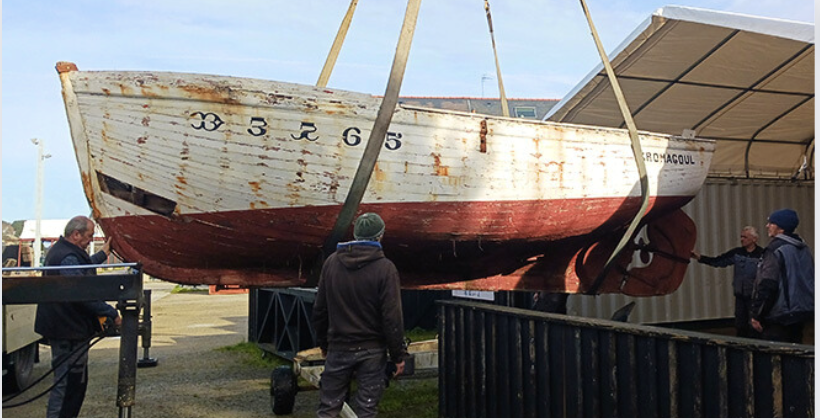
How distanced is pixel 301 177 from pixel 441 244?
118 cm

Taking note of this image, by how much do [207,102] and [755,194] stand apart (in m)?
7.38

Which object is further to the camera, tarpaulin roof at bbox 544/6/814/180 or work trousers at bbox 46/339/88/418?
tarpaulin roof at bbox 544/6/814/180

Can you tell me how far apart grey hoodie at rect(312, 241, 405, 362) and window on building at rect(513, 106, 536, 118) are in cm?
2151

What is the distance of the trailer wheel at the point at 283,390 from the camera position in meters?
5.95

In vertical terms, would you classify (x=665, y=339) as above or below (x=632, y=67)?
below

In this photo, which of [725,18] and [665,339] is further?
[725,18]

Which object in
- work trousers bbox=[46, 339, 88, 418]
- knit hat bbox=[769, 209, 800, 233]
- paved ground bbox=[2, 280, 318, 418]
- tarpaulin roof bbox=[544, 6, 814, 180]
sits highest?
tarpaulin roof bbox=[544, 6, 814, 180]

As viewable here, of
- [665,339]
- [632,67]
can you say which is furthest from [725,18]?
[665,339]

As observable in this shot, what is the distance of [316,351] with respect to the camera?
6.02 meters

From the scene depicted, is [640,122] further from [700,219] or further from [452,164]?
[452,164]

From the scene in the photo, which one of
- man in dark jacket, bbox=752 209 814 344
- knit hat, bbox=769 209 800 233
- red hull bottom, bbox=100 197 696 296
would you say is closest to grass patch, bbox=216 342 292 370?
red hull bottom, bbox=100 197 696 296

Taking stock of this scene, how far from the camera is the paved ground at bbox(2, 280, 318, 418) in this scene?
6.25 m

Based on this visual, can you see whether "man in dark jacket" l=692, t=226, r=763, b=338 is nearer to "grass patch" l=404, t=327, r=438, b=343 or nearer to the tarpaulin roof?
the tarpaulin roof

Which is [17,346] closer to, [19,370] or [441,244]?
[19,370]
